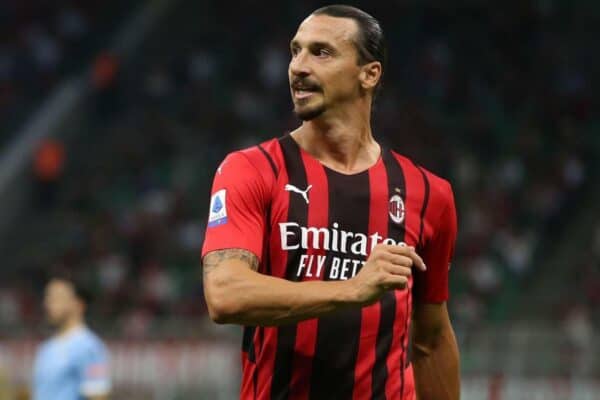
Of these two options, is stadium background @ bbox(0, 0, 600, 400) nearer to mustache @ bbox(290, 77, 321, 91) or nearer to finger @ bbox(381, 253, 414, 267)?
mustache @ bbox(290, 77, 321, 91)

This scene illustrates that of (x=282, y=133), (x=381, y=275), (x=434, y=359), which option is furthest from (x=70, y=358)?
(x=282, y=133)

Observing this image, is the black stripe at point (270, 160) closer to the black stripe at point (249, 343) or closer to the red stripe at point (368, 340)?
the red stripe at point (368, 340)

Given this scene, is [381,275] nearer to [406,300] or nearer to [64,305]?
[406,300]

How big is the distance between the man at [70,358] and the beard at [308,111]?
15.2 ft

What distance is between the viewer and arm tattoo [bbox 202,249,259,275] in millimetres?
3582

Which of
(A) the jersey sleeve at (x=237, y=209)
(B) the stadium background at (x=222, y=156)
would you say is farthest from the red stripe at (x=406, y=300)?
(B) the stadium background at (x=222, y=156)

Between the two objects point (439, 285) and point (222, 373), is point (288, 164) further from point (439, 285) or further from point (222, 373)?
point (222, 373)

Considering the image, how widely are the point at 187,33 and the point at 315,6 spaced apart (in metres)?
2.45

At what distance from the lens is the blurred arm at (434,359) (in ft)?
13.9

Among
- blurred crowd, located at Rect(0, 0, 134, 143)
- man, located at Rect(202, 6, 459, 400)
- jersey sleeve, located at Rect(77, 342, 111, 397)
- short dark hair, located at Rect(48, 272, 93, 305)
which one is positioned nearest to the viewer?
man, located at Rect(202, 6, 459, 400)

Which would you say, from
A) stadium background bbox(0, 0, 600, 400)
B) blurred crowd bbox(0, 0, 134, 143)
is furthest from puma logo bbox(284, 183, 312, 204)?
blurred crowd bbox(0, 0, 134, 143)

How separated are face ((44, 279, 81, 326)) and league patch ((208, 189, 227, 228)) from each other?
4.64 metres

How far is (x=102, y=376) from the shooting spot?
8.19 m

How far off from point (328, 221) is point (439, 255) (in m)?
0.48
